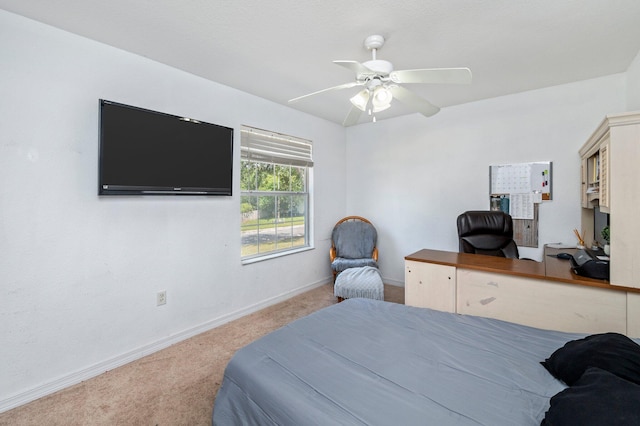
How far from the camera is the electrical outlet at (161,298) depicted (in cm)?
259

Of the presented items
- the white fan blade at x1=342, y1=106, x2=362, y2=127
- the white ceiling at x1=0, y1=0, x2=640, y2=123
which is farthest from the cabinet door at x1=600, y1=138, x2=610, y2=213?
the white fan blade at x1=342, y1=106, x2=362, y2=127

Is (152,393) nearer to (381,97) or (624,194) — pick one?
(381,97)

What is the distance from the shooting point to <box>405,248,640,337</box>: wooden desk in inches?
71.1

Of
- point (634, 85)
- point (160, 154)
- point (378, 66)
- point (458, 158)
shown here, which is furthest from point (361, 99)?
point (634, 85)

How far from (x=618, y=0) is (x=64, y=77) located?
3.68m

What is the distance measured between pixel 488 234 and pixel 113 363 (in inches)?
139

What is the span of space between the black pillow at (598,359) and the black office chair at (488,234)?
5.57ft

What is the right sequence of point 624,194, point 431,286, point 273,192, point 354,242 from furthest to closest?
point 354,242
point 273,192
point 431,286
point 624,194

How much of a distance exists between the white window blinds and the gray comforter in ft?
7.31

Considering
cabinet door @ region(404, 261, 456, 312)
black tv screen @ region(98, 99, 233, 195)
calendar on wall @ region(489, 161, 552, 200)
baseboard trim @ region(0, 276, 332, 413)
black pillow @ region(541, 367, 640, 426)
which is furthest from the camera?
calendar on wall @ region(489, 161, 552, 200)

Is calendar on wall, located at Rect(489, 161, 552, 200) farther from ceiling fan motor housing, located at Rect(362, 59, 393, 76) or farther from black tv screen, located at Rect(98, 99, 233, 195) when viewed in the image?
black tv screen, located at Rect(98, 99, 233, 195)

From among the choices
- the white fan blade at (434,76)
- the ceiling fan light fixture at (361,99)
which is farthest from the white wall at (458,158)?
the ceiling fan light fixture at (361,99)

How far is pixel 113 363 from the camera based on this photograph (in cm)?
231

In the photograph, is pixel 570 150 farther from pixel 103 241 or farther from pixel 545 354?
pixel 103 241
